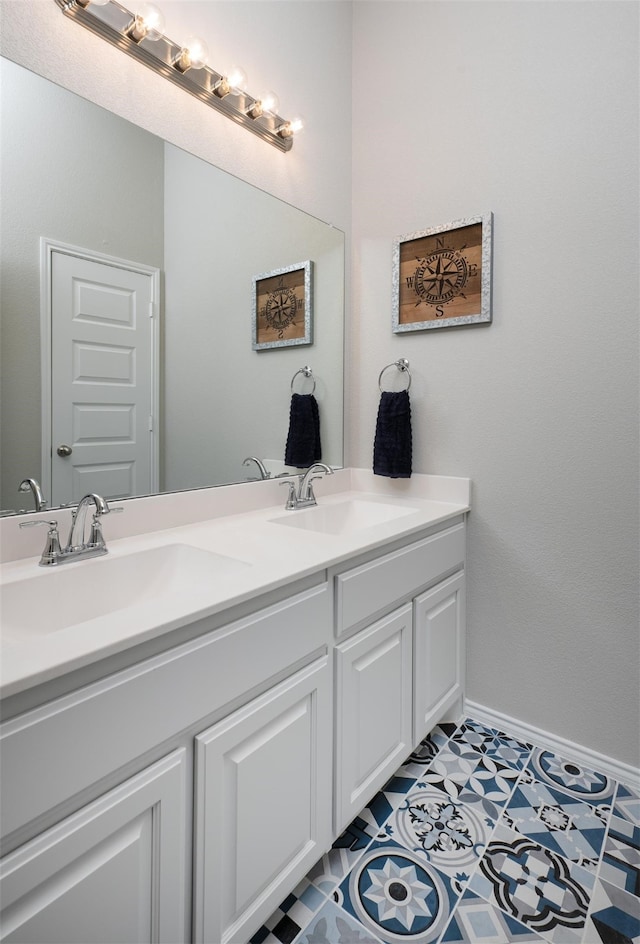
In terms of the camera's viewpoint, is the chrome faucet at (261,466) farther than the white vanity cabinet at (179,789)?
Yes

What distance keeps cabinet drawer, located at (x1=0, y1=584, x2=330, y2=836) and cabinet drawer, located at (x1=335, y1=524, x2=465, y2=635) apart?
178mm

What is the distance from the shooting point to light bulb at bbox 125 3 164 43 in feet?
4.01

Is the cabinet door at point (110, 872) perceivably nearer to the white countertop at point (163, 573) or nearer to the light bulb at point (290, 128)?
the white countertop at point (163, 573)

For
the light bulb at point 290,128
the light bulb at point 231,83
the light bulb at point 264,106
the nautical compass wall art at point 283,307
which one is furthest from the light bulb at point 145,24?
the nautical compass wall art at point 283,307

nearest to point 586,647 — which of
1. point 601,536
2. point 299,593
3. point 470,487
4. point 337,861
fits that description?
point 601,536

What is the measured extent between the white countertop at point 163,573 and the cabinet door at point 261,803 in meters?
0.24

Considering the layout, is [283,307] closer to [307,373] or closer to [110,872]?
[307,373]

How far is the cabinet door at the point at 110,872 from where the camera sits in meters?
0.64

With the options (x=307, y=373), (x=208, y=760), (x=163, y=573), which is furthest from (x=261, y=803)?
(x=307, y=373)

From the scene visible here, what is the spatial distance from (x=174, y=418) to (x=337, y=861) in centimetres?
Result: 123

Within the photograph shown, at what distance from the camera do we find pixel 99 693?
2.29 feet

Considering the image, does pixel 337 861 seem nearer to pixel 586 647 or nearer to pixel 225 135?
pixel 586 647

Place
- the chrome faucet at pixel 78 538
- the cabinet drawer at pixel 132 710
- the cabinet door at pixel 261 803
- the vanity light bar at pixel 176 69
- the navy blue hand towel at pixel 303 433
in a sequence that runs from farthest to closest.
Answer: the navy blue hand towel at pixel 303 433
the vanity light bar at pixel 176 69
the chrome faucet at pixel 78 538
the cabinet door at pixel 261 803
the cabinet drawer at pixel 132 710

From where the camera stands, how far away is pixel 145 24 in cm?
123
